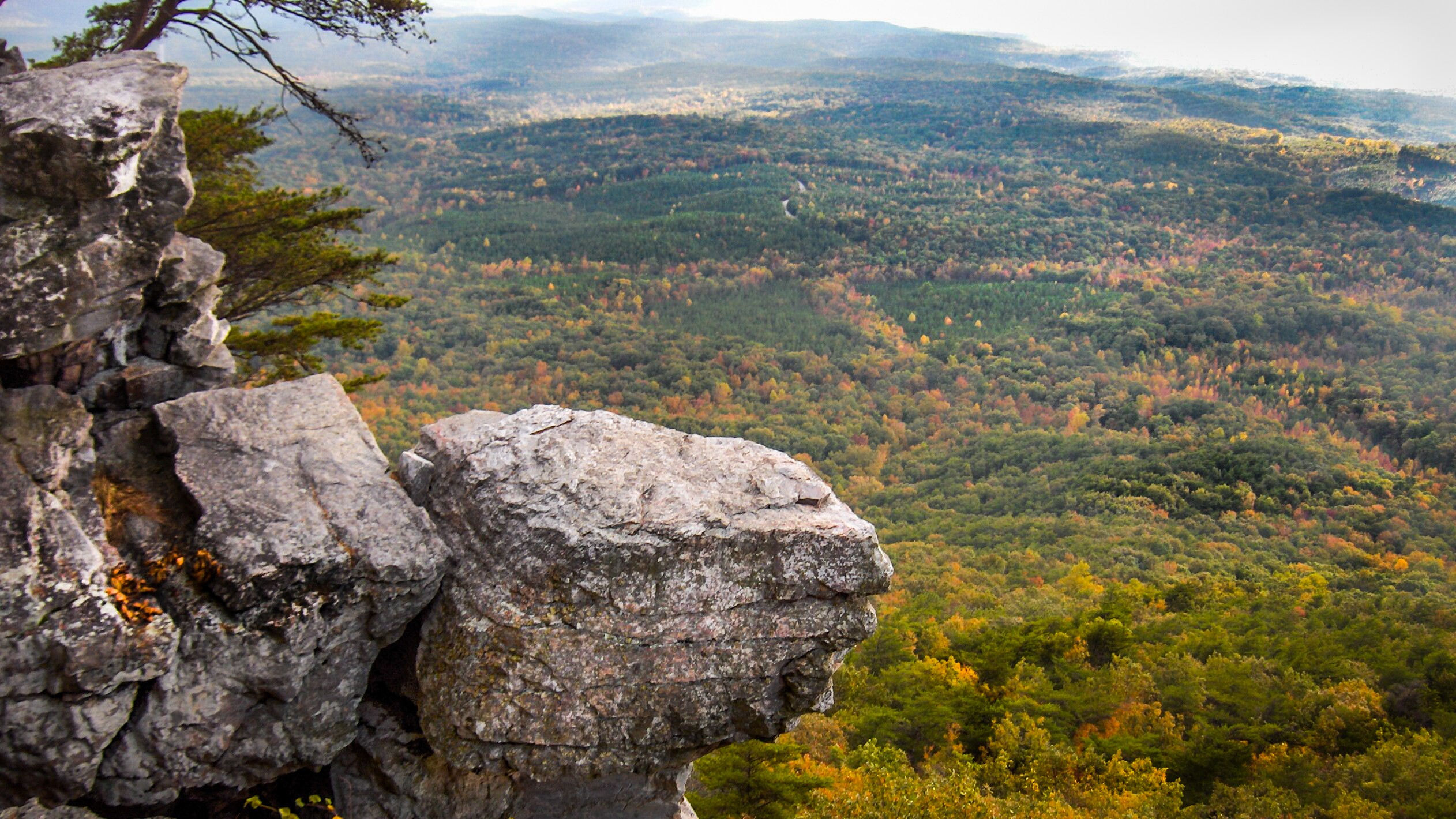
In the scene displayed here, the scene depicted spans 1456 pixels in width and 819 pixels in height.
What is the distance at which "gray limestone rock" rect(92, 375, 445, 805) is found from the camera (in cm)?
867

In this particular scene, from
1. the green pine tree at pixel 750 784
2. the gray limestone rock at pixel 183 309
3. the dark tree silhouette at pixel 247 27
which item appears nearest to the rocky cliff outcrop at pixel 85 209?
the gray limestone rock at pixel 183 309

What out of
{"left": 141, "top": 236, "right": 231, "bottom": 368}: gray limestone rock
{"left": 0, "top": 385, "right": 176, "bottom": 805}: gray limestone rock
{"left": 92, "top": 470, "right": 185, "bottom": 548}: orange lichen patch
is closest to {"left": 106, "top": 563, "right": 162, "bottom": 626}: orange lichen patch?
{"left": 0, "top": 385, "right": 176, "bottom": 805}: gray limestone rock

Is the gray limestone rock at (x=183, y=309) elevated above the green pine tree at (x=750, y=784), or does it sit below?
above

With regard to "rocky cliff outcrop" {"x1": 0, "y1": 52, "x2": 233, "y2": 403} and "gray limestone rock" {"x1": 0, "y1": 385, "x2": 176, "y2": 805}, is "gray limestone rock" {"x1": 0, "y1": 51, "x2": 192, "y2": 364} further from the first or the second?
"gray limestone rock" {"x1": 0, "y1": 385, "x2": 176, "y2": 805}

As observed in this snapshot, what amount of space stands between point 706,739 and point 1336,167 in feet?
719

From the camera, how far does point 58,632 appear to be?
25.7 ft

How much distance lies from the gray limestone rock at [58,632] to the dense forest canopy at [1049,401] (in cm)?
1071

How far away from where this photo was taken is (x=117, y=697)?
8.30 meters

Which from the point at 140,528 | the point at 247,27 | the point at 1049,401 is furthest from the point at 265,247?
the point at 1049,401

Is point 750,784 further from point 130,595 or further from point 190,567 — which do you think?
point 130,595

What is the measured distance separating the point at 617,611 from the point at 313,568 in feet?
11.8

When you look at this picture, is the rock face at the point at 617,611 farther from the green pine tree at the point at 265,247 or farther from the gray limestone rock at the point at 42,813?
the green pine tree at the point at 265,247

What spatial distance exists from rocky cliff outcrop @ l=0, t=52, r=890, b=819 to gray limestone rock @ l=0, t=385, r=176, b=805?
0.03m

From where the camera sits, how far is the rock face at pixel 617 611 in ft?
31.7
